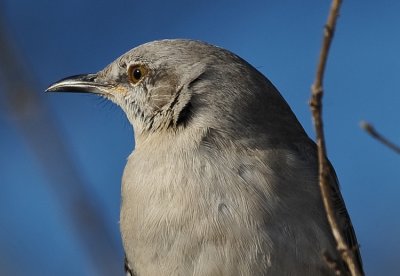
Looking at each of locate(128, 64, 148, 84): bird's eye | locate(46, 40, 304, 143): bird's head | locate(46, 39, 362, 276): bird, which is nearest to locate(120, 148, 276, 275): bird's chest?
locate(46, 39, 362, 276): bird

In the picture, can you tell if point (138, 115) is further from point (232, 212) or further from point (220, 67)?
point (232, 212)

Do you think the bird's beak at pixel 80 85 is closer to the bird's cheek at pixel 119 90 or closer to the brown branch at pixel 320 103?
the bird's cheek at pixel 119 90

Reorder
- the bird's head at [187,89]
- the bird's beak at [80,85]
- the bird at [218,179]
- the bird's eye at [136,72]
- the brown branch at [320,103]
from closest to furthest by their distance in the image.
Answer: the brown branch at [320,103] < the bird at [218,179] < the bird's head at [187,89] < the bird's eye at [136,72] < the bird's beak at [80,85]

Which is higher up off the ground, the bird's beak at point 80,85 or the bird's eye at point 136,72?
the bird's eye at point 136,72

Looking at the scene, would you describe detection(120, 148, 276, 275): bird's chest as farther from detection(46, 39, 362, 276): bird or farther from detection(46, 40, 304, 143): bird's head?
detection(46, 40, 304, 143): bird's head

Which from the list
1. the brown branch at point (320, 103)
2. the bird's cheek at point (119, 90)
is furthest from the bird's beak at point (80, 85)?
the brown branch at point (320, 103)

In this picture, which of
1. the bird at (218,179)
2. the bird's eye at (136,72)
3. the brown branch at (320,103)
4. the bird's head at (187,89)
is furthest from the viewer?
the bird's eye at (136,72)

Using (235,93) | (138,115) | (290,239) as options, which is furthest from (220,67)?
(290,239)
